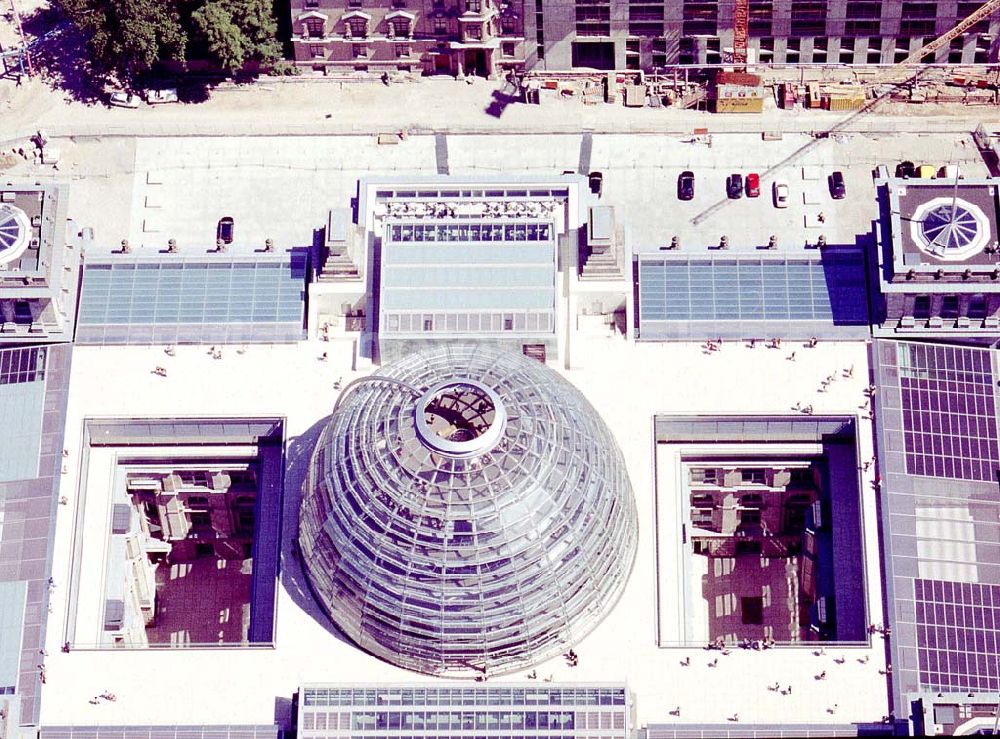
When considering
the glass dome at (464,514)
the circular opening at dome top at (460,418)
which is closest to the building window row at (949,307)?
the glass dome at (464,514)

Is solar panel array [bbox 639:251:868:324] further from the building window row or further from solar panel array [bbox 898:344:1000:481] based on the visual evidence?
solar panel array [bbox 898:344:1000:481]

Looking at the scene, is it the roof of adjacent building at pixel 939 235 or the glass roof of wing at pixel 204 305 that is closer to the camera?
the roof of adjacent building at pixel 939 235

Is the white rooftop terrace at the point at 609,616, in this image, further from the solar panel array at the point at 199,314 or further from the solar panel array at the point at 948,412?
the solar panel array at the point at 948,412

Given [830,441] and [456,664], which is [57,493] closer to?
[456,664]

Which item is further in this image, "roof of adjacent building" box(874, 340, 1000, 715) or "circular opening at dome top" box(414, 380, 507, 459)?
"roof of adjacent building" box(874, 340, 1000, 715)

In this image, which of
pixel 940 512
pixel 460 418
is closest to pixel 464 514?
pixel 460 418

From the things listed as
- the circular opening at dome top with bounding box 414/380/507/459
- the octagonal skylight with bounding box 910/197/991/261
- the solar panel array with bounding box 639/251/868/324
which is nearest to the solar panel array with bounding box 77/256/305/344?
the circular opening at dome top with bounding box 414/380/507/459
